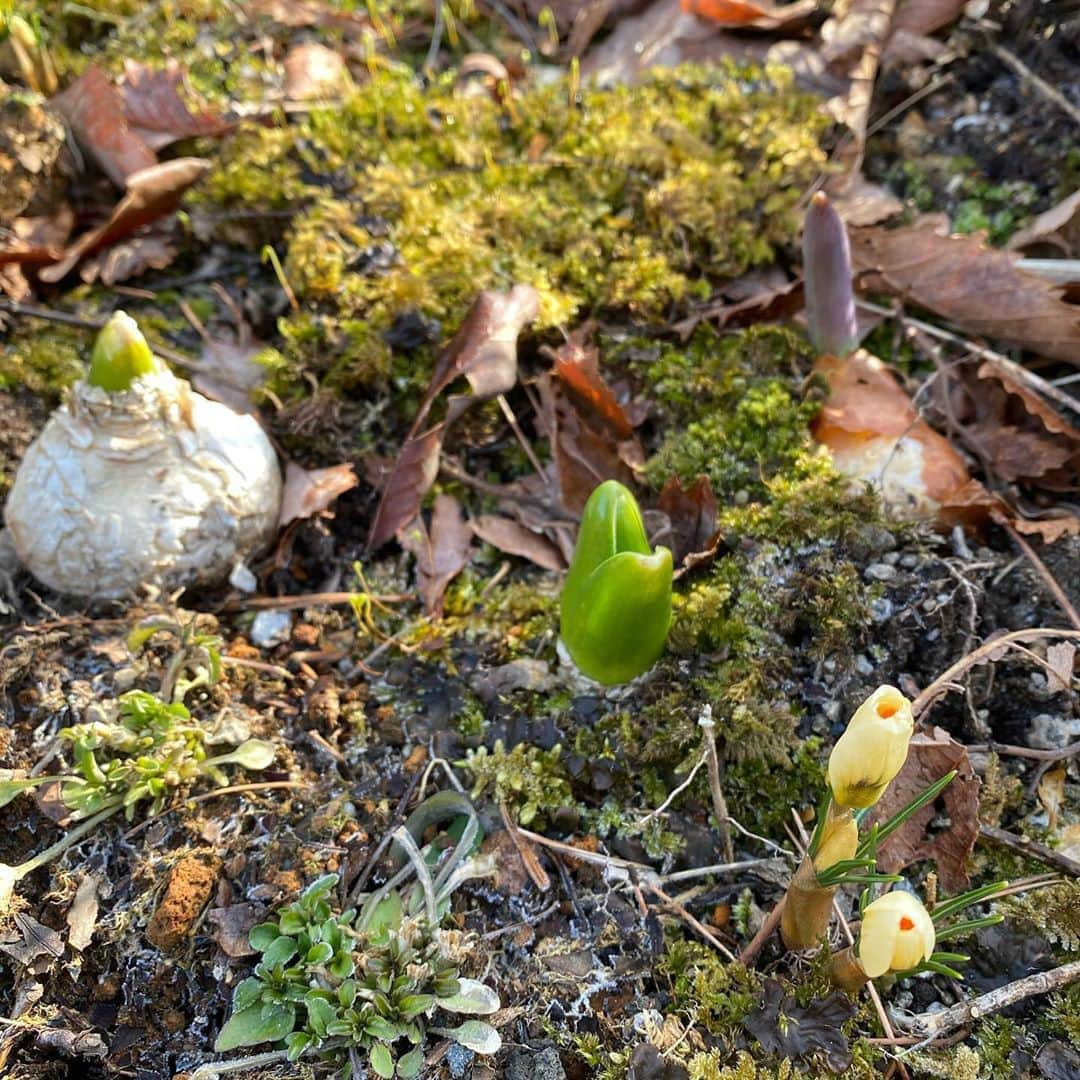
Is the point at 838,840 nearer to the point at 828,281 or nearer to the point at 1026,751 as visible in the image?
the point at 1026,751

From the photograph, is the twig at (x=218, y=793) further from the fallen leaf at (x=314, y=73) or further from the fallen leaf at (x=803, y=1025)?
the fallen leaf at (x=314, y=73)

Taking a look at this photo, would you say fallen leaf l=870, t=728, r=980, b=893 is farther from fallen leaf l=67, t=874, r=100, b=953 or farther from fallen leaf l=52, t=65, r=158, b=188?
fallen leaf l=52, t=65, r=158, b=188

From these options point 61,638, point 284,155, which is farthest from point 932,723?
point 284,155

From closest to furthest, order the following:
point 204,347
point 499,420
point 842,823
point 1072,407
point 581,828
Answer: point 842,823
point 581,828
point 1072,407
point 499,420
point 204,347

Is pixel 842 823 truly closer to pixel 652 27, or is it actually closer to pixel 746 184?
pixel 746 184

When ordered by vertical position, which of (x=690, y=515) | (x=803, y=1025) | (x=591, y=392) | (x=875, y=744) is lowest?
(x=803, y=1025)

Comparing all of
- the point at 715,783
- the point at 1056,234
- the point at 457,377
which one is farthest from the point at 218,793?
the point at 1056,234
